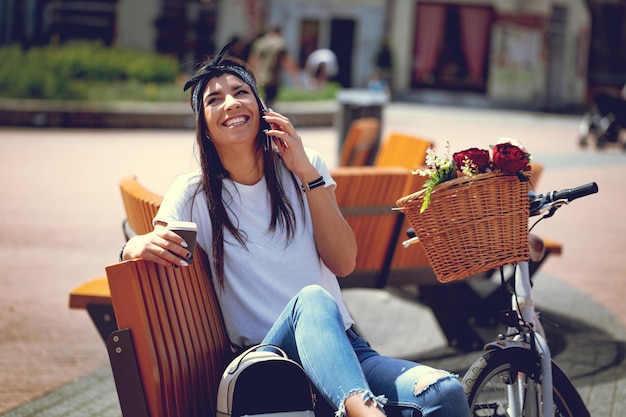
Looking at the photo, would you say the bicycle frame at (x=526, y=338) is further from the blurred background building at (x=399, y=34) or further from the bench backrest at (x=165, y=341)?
the blurred background building at (x=399, y=34)

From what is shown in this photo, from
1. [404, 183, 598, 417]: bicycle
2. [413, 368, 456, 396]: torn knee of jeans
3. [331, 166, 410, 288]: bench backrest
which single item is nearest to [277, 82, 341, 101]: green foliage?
[331, 166, 410, 288]: bench backrest

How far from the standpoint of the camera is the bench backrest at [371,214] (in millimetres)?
5340

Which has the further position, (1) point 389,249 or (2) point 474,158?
(1) point 389,249

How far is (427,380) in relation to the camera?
2881 mm

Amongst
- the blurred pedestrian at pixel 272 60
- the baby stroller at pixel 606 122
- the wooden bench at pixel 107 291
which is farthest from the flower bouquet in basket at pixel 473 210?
the baby stroller at pixel 606 122

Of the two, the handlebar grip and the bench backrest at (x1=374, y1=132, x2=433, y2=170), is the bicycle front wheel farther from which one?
Answer: the bench backrest at (x1=374, y1=132, x2=433, y2=170)

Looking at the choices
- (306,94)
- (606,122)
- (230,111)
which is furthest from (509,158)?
(306,94)

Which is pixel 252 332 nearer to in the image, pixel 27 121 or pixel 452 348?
pixel 452 348

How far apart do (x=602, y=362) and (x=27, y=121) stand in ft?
43.6

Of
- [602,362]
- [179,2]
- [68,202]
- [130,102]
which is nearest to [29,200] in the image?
[68,202]

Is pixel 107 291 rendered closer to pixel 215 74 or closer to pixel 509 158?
pixel 215 74

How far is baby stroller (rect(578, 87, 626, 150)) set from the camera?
17.6 m

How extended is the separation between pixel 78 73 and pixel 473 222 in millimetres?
19050

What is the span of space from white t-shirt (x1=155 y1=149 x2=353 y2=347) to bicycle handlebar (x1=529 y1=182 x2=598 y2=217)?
71 centimetres
